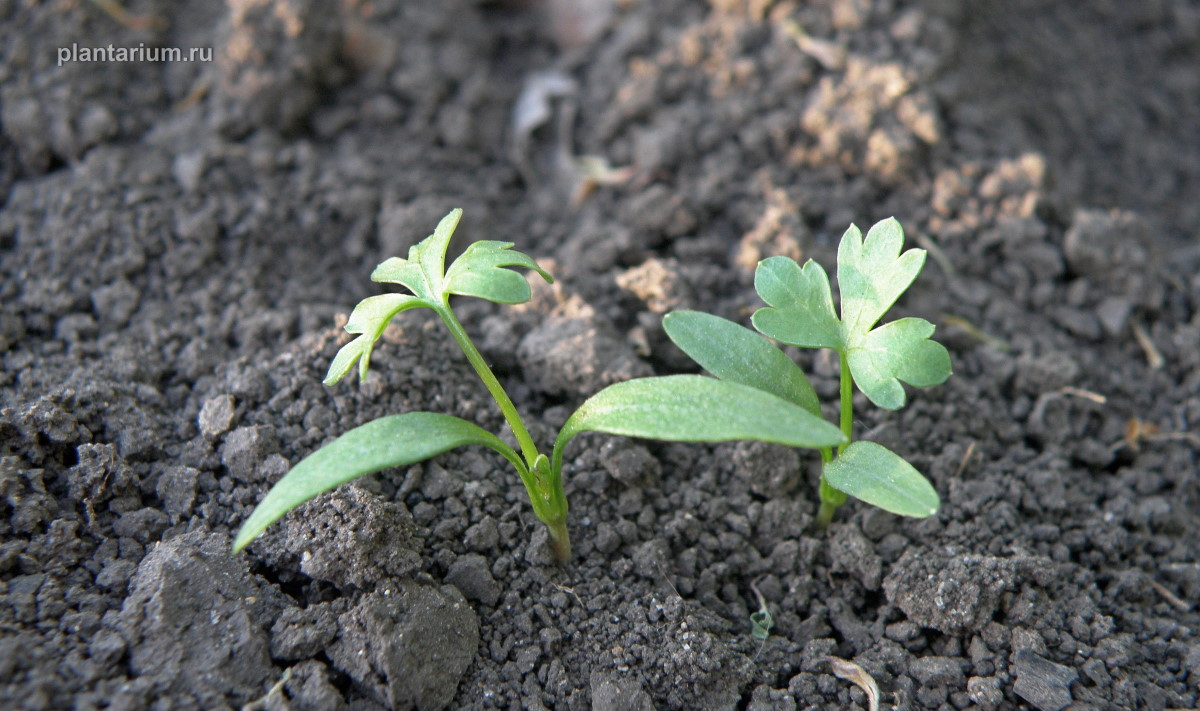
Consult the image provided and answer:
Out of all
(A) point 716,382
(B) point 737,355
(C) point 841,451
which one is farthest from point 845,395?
(A) point 716,382

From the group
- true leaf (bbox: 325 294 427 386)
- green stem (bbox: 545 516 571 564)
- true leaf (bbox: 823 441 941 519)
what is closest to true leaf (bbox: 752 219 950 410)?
true leaf (bbox: 823 441 941 519)

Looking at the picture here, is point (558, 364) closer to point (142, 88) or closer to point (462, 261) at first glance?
point (462, 261)

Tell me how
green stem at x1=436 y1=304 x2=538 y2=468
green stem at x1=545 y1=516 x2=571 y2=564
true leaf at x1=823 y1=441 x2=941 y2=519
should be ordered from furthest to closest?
green stem at x1=545 y1=516 x2=571 y2=564, green stem at x1=436 y1=304 x2=538 y2=468, true leaf at x1=823 y1=441 x2=941 y2=519

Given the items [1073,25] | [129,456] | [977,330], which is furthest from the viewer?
[1073,25]

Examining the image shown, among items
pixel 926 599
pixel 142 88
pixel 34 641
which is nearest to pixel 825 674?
pixel 926 599

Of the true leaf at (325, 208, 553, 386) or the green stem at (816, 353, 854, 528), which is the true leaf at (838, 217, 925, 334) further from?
the true leaf at (325, 208, 553, 386)

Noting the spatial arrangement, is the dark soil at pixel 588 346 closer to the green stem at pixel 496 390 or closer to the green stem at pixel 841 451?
the green stem at pixel 841 451

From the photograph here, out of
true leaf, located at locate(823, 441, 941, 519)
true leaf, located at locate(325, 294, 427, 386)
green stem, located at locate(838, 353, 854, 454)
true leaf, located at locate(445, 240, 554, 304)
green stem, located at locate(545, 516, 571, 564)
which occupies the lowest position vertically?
green stem, located at locate(545, 516, 571, 564)
